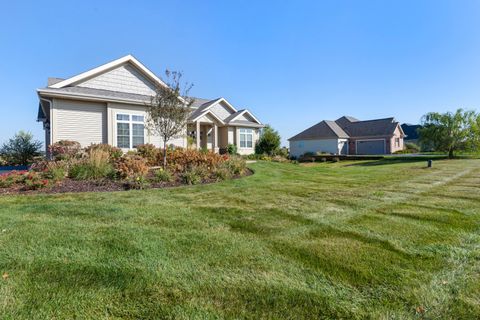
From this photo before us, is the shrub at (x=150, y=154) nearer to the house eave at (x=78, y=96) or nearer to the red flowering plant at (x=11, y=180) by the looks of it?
the house eave at (x=78, y=96)

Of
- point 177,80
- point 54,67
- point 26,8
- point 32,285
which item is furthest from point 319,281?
point 54,67

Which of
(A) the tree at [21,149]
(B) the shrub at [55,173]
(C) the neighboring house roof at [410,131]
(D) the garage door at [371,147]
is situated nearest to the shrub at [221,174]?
(B) the shrub at [55,173]

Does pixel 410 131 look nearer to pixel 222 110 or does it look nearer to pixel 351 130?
pixel 351 130

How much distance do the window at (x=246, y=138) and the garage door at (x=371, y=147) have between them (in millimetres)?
22599

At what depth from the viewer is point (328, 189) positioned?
24.7 feet

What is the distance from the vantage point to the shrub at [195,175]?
27.3 ft

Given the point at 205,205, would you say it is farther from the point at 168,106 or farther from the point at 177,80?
the point at 177,80

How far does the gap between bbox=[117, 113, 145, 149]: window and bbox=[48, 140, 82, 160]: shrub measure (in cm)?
220

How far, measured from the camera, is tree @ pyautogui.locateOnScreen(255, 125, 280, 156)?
22.8 metres

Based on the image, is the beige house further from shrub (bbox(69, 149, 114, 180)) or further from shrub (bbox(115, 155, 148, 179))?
shrub (bbox(69, 149, 114, 180))

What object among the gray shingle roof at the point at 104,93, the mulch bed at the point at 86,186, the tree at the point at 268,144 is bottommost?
the mulch bed at the point at 86,186

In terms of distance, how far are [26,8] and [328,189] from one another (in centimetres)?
1349

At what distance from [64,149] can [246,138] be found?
14.4 metres

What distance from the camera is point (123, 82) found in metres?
15.0
